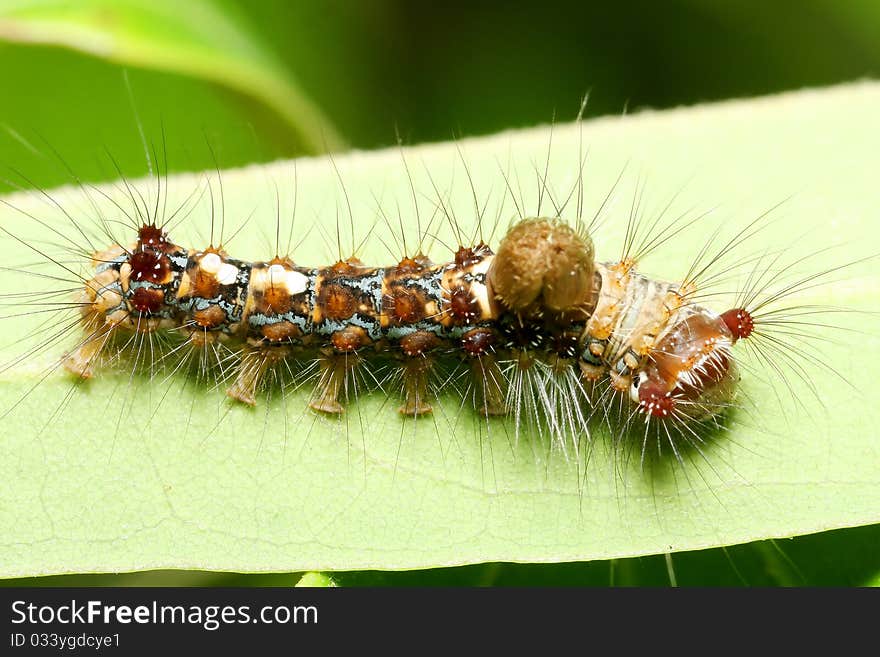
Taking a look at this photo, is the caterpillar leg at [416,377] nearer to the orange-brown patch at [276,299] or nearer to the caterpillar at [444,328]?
the caterpillar at [444,328]

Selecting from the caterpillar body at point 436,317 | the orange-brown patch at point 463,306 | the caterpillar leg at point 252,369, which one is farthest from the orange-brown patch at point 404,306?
the caterpillar leg at point 252,369

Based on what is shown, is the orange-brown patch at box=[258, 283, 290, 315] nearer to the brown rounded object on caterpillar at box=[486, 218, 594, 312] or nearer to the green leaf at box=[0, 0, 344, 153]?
the green leaf at box=[0, 0, 344, 153]

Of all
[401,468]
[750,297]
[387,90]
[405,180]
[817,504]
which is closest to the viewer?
[817,504]

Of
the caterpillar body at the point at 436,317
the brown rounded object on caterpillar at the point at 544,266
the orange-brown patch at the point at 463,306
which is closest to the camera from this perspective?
the brown rounded object on caterpillar at the point at 544,266

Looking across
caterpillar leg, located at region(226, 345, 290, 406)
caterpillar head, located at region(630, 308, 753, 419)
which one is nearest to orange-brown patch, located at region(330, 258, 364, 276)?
caterpillar leg, located at region(226, 345, 290, 406)

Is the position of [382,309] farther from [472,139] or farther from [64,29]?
[64,29]

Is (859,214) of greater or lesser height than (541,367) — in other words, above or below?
above

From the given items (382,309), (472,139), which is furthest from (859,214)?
(382,309)
